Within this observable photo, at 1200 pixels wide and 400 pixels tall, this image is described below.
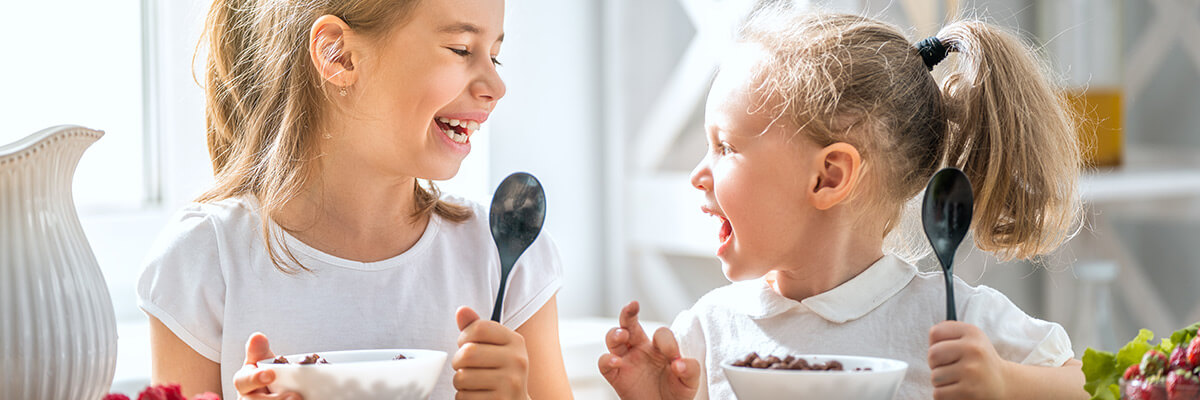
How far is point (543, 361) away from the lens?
102 centimetres

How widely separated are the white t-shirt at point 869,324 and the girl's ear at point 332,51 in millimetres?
372

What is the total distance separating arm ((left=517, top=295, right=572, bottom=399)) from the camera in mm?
1012

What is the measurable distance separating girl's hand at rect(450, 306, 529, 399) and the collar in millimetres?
Answer: 285

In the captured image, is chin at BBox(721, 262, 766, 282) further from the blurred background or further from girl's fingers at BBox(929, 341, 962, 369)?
the blurred background

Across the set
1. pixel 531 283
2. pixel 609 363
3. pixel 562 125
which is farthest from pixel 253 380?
pixel 562 125

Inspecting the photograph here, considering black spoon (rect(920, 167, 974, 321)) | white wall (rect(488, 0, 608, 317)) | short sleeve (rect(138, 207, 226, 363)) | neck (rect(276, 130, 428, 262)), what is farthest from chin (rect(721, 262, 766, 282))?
white wall (rect(488, 0, 608, 317))

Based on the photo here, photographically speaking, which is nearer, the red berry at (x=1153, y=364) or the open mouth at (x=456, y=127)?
the red berry at (x=1153, y=364)

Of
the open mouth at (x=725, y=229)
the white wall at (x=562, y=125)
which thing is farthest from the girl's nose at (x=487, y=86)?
the white wall at (x=562, y=125)

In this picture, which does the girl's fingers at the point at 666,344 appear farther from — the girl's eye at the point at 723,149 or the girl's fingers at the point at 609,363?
the girl's eye at the point at 723,149

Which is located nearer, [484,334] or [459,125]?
[484,334]

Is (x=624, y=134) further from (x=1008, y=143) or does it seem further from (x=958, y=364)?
(x=958, y=364)

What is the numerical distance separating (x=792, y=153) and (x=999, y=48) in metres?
0.19

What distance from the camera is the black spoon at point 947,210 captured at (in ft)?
2.33

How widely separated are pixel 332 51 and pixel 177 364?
294 mm
